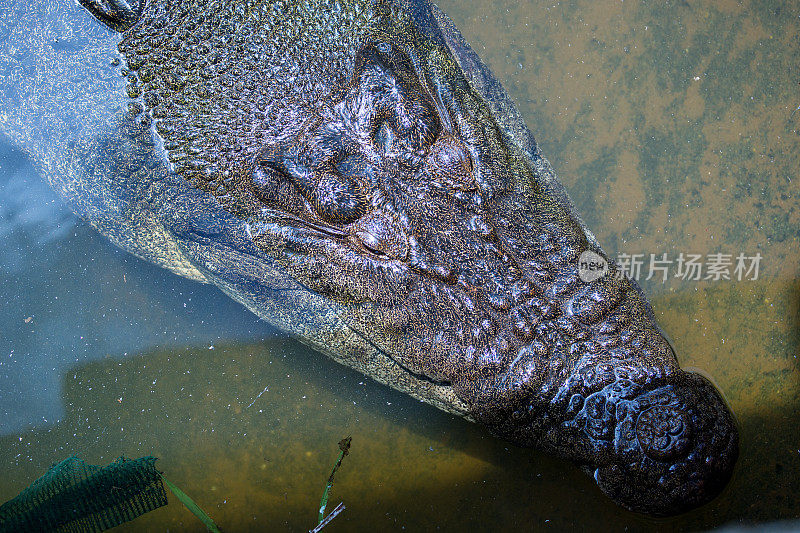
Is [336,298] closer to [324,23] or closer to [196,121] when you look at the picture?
[196,121]

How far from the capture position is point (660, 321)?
10.2ft

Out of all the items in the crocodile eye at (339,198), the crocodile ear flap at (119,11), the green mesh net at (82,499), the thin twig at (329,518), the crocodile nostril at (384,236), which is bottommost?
the thin twig at (329,518)

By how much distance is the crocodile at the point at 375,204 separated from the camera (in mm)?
2268

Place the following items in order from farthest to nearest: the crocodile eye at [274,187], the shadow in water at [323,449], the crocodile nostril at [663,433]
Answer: the shadow in water at [323,449] → the crocodile eye at [274,187] → the crocodile nostril at [663,433]

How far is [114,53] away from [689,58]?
126 inches

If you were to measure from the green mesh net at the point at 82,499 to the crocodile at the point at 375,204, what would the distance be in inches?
41.1

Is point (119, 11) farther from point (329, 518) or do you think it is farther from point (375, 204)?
point (329, 518)

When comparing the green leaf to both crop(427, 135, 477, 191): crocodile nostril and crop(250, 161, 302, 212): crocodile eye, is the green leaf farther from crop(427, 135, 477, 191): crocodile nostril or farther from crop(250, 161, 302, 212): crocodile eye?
crop(427, 135, 477, 191): crocodile nostril

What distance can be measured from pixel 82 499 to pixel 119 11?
241 cm

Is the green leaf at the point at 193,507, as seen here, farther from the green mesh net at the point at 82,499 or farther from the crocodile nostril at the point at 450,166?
the crocodile nostril at the point at 450,166

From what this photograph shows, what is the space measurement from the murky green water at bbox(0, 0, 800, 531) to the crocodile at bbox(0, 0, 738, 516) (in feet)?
1.57

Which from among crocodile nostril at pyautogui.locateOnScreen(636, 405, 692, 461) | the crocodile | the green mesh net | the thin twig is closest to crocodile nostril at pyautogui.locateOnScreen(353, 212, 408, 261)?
the crocodile

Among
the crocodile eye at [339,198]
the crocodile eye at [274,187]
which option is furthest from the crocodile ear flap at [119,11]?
the crocodile eye at [339,198]

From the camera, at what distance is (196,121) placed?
2.76 m
